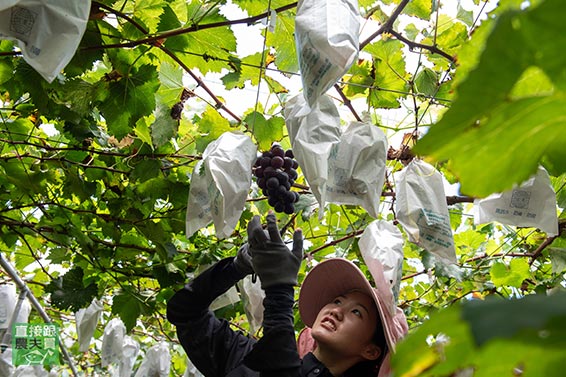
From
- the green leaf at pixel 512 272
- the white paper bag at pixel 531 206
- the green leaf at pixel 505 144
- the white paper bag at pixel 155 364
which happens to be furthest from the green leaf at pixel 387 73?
the white paper bag at pixel 155 364

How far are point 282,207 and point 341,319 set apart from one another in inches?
13.4

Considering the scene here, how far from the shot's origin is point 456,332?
0.58ft

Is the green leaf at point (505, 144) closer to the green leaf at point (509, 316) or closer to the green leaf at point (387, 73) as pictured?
the green leaf at point (509, 316)

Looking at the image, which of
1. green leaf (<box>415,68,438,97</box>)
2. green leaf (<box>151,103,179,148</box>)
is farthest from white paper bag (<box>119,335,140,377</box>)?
green leaf (<box>415,68,438,97</box>)

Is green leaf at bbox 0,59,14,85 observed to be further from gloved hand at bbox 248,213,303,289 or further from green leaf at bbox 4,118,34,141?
gloved hand at bbox 248,213,303,289

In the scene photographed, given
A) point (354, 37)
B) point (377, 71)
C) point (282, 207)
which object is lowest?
point (282, 207)

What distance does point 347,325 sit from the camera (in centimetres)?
167

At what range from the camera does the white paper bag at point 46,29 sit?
1.03 metres

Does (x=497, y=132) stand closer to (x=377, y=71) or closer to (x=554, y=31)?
(x=554, y=31)

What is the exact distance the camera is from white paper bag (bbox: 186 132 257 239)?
1.52m

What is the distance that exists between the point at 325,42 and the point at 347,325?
833mm

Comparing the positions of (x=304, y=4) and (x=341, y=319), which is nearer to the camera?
(x=304, y=4)

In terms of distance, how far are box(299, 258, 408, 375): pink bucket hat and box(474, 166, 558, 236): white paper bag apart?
35 centimetres

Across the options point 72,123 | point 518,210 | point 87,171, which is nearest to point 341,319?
point 518,210
